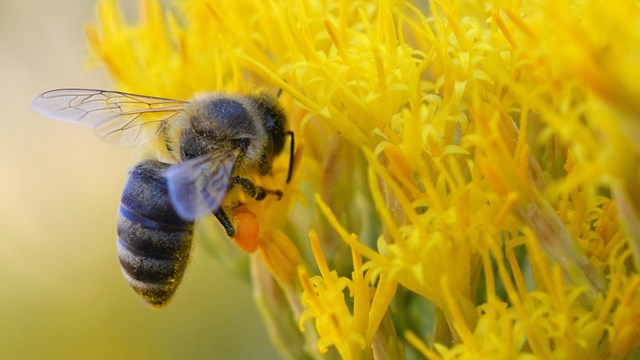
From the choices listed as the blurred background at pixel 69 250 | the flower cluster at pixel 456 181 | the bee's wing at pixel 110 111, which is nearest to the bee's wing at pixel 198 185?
the flower cluster at pixel 456 181

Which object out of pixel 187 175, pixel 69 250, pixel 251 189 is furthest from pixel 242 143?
pixel 69 250

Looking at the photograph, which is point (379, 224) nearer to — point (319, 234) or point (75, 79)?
point (319, 234)

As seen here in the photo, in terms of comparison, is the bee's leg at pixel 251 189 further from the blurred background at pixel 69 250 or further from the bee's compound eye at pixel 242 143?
the blurred background at pixel 69 250

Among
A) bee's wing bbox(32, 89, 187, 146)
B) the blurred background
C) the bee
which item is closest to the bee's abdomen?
the bee

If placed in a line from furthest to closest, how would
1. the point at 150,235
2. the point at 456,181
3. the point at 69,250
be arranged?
the point at 69,250 → the point at 150,235 → the point at 456,181

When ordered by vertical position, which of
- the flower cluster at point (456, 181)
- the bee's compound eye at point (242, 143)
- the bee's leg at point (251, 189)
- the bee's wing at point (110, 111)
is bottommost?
the flower cluster at point (456, 181)

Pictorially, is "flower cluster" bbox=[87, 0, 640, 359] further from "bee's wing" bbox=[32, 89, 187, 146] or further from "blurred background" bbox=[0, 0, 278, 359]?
"blurred background" bbox=[0, 0, 278, 359]

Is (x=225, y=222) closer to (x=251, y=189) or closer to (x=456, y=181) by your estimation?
(x=251, y=189)

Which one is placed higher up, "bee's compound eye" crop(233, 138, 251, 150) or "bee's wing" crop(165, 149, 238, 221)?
"bee's compound eye" crop(233, 138, 251, 150)
